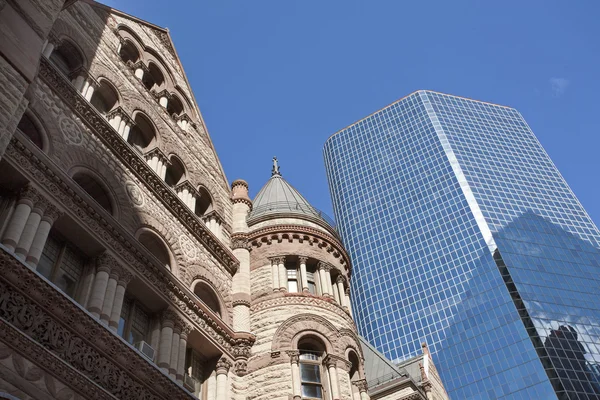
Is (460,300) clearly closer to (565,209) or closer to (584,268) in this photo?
(584,268)

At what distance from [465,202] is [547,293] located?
22861mm

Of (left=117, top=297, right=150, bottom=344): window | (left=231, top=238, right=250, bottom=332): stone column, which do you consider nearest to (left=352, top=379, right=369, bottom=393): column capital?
(left=231, top=238, right=250, bottom=332): stone column

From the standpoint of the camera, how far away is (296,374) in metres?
19.4

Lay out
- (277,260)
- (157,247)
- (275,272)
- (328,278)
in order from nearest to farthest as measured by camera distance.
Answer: (157,247)
(275,272)
(277,260)
(328,278)

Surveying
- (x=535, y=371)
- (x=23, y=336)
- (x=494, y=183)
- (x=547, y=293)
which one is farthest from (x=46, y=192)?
(x=494, y=183)

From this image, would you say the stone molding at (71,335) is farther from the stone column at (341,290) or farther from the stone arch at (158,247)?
the stone column at (341,290)

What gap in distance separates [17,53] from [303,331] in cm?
1274

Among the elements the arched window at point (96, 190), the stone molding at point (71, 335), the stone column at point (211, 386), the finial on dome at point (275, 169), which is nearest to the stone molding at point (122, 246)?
the stone column at point (211, 386)

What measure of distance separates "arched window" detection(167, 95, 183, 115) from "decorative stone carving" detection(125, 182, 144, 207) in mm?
7544

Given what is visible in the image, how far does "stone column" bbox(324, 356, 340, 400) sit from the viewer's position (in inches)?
760

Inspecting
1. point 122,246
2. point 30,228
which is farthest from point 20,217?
point 122,246

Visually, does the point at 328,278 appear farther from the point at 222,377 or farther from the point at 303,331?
the point at 222,377

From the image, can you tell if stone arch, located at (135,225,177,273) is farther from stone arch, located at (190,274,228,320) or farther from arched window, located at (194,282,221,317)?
arched window, located at (194,282,221,317)

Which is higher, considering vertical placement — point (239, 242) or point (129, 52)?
point (129, 52)
